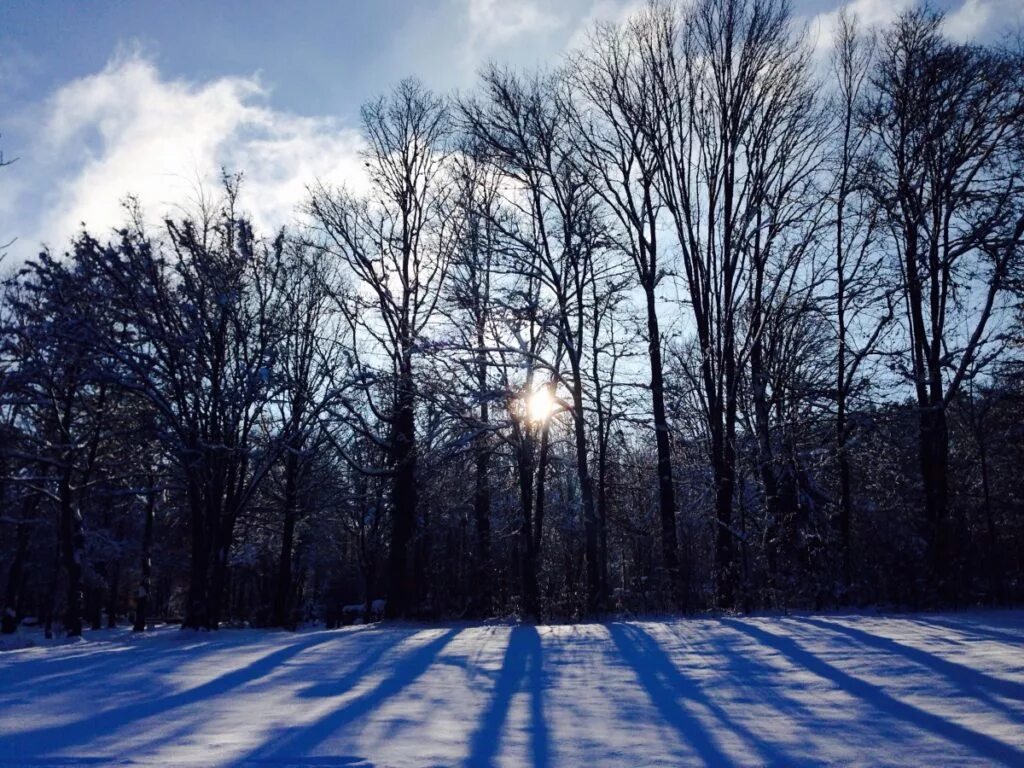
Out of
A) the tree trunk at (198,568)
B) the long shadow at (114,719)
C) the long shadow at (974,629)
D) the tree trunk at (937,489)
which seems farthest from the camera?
the tree trunk at (198,568)

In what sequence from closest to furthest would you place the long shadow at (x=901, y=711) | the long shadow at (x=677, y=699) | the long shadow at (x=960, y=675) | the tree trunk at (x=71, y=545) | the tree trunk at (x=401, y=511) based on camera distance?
1. the long shadow at (x=901, y=711)
2. the long shadow at (x=677, y=699)
3. the long shadow at (x=960, y=675)
4. the tree trunk at (x=401, y=511)
5. the tree trunk at (x=71, y=545)

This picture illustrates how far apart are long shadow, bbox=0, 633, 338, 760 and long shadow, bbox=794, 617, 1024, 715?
18.8 feet

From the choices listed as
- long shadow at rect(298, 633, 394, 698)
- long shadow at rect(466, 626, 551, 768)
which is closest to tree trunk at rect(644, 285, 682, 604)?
long shadow at rect(466, 626, 551, 768)

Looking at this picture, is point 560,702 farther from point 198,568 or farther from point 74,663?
point 198,568

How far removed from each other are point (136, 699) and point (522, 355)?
11051 mm

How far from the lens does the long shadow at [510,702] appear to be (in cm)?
452

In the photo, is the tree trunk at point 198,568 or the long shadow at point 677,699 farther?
the tree trunk at point 198,568

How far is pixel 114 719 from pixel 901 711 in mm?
5379

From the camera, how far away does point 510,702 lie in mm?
5949

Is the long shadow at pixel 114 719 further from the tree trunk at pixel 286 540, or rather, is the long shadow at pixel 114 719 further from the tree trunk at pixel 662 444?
the tree trunk at pixel 286 540

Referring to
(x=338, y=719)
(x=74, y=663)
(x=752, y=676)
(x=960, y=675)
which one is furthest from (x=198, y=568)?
(x=960, y=675)

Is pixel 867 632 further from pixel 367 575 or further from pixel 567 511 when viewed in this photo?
pixel 367 575

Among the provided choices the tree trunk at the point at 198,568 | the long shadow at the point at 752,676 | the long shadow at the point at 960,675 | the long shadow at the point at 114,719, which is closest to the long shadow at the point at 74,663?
the long shadow at the point at 114,719

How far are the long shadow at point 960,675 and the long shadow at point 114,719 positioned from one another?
5730mm
